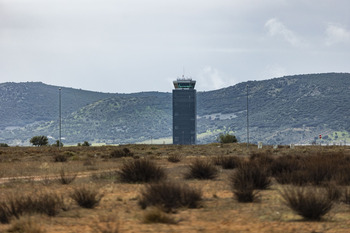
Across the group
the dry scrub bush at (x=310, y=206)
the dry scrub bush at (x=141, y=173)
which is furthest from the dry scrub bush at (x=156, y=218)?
the dry scrub bush at (x=141, y=173)

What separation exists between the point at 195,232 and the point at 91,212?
4.15m

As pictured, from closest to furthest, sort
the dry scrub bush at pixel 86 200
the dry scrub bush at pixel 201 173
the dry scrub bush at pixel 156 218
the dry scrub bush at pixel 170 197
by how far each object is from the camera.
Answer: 1. the dry scrub bush at pixel 156 218
2. the dry scrub bush at pixel 170 197
3. the dry scrub bush at pixel 86 200
4. the dry scrub bush at pixel 201 173

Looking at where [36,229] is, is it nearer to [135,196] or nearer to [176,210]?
[176,210]

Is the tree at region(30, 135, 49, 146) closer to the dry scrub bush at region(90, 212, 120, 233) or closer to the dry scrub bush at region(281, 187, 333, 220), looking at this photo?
the dry scrub bush at region(90, 212, 120, 233)

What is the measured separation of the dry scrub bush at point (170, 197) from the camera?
15961 mm

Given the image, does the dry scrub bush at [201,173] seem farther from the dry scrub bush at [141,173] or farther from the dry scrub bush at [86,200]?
the dry scrub bush at [86,200]

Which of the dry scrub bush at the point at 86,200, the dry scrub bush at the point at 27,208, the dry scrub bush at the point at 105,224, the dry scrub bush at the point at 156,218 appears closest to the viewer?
the dry scrub bush at the point at 105,224

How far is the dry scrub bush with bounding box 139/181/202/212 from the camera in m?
16.0

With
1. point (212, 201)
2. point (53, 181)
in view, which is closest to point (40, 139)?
point (53, 181)

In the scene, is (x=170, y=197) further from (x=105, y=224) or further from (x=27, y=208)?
(x=27, y=208)


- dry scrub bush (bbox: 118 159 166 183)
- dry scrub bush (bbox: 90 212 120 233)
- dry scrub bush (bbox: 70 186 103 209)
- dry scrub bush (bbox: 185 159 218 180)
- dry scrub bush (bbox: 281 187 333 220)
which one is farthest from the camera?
dry scrub bush (bbox: 185 159 218 180)

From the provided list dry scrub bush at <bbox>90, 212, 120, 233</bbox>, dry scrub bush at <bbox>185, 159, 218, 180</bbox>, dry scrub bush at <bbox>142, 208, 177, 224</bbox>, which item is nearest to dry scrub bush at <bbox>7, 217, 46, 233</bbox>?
dry scrub bush at <bbox>90, 212, 120, 233</bbox>

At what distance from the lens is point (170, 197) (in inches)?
631

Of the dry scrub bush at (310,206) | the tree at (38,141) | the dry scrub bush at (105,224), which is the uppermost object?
the dry scrub bush at (310,206)
